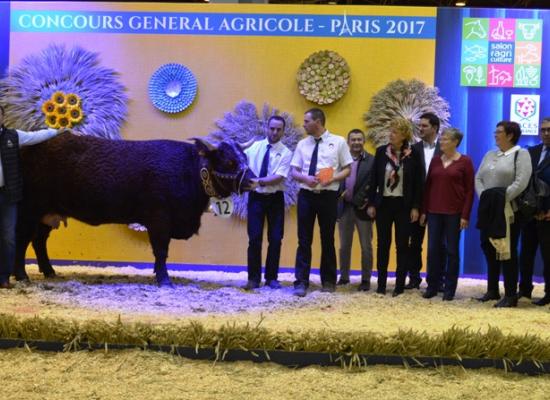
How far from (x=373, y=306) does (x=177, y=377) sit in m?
2.13

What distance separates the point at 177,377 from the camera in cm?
320

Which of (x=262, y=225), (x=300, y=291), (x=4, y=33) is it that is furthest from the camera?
(x=4, y=33)

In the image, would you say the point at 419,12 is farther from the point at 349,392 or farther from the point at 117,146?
the point at 349,392

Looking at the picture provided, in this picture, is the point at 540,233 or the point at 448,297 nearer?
the point at 540,233

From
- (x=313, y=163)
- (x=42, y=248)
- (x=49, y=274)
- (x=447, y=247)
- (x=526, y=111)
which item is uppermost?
Answer: (x=526, y=111)

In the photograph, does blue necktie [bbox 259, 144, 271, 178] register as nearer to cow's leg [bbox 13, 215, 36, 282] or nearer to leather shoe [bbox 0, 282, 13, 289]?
cow's leg [bbox 13, 215, 36, 282]

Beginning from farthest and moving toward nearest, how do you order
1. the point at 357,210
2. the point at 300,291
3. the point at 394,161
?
the point at 357,210, the point at 394,161, the point at 300,291

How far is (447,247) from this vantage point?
5270mm

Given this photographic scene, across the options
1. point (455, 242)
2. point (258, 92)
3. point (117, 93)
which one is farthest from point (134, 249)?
point (455, 242)

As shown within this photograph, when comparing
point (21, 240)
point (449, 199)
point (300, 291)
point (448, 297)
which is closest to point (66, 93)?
point (21, 240)

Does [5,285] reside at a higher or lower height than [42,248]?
lower

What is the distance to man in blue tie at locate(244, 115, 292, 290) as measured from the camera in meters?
5.48

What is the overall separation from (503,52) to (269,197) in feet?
11.5

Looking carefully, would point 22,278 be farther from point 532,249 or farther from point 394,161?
point 532,249
